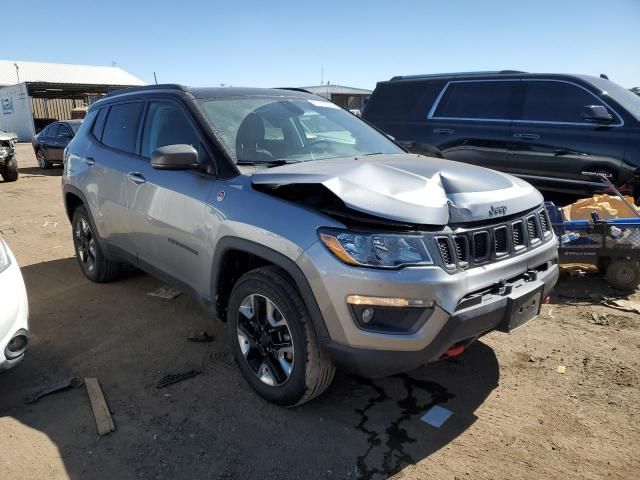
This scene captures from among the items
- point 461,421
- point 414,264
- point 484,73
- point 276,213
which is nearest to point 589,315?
point 461,421

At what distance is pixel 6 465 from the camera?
2.52 metres

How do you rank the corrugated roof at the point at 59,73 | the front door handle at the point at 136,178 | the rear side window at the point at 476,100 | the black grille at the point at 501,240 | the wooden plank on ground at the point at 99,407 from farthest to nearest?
the corrugated roof at the point at 59,73
the rear side window at the point at 476,100
the front door handle at the point at 136,178
the wooden plank on ground at the point at 99,407
the black grille at the point at 501,240

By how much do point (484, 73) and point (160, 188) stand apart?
4592mm

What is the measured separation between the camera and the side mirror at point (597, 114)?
5289 millimetres

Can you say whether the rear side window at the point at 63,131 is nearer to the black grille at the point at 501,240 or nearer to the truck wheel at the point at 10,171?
the truck wheel at the point at 10,171

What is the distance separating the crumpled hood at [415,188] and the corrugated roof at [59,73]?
4244cm

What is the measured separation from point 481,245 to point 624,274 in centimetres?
281

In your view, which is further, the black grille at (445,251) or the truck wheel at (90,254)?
the truck wheel at (90,254)

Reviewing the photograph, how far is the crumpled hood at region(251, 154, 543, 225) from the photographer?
2.40 meters

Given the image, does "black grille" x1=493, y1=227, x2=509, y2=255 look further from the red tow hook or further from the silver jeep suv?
the red tow hook

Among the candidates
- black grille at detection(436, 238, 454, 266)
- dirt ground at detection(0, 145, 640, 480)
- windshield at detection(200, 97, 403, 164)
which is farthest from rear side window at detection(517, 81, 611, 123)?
black grille at detection(436, 238, 454, 266)

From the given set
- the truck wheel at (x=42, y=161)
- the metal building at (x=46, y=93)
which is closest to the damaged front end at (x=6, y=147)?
the truck wheel at (x=42, y=161)

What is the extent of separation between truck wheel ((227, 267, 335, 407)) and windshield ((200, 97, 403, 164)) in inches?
34.5

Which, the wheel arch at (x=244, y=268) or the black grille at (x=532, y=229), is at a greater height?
the black grille at (x=532, y=229)
